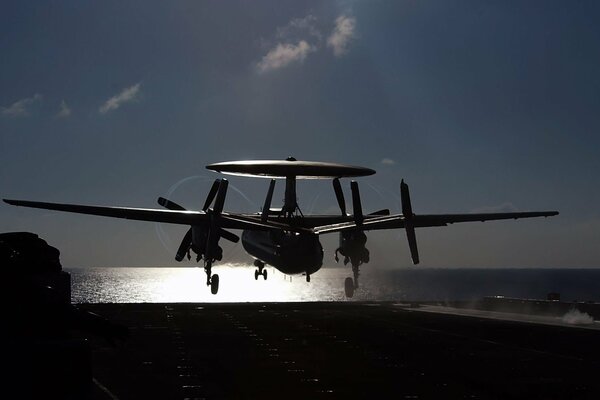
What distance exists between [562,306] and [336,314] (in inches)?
648

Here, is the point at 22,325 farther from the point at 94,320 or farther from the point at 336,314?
the point at 336,314

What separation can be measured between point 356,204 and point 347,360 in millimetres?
24038

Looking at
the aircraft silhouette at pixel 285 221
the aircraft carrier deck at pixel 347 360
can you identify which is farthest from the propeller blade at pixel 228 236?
the aircraft carrier deck at pixel 347 360

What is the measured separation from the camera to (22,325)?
7512 mm

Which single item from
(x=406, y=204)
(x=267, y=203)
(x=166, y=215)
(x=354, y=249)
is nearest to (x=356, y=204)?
(x=406, y=204)

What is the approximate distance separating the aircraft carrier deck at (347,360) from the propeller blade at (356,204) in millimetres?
6809

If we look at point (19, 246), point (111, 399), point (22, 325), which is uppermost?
point (19, 246)

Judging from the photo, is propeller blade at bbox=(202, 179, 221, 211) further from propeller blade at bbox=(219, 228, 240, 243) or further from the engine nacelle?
the engine nacelle

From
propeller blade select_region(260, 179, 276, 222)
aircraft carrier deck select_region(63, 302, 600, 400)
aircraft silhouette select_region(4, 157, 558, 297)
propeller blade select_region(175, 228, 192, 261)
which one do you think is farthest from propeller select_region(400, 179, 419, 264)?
propeller blade select_region(175, 228, 192, 261)

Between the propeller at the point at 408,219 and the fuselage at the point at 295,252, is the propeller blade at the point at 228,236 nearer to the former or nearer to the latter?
the fuselage at the point at 295,252

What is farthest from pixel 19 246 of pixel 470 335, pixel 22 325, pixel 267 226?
pixel 267 226

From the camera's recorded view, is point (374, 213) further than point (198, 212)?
Yes

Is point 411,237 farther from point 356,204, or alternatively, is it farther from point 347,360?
point 347,360

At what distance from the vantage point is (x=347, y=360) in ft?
95.5
